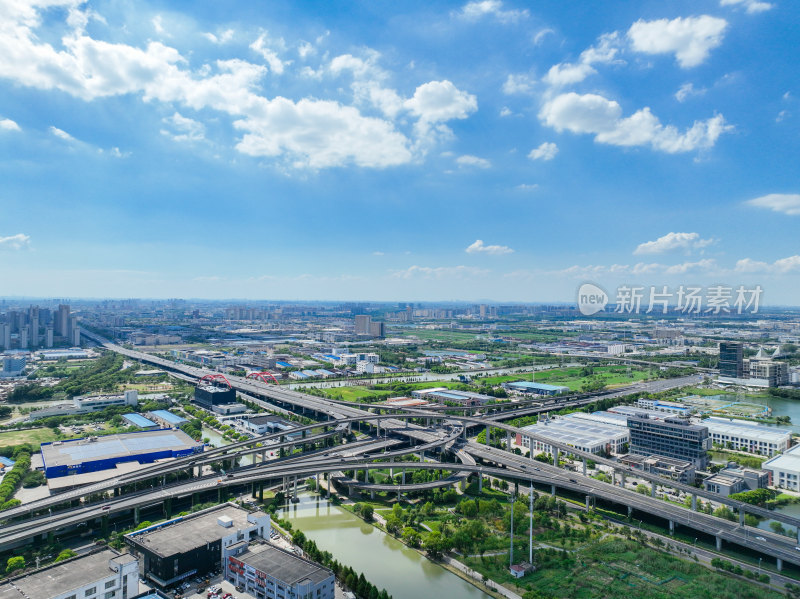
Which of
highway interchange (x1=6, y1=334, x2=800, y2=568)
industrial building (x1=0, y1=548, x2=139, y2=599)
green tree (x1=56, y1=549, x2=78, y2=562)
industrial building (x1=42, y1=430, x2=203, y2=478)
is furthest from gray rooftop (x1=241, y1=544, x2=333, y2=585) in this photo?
industrial building (x1=42, y1=430, x2=203, y2=478)

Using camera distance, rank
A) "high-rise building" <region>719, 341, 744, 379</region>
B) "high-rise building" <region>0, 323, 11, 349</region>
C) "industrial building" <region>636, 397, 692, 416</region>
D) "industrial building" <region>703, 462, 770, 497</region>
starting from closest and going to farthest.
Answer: "industrial building" <region>703, 462, 770, 497</region> → "industrial building" <region>636, 397, 692, 416</region> → "high-rise building" <region>719, 341, 744, 379</region> → "high-rise building" <region>0, 323, 11, 349</region>

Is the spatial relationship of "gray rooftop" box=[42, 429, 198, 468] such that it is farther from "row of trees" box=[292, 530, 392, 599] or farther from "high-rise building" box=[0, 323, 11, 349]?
"high-rise building" box=[0, 323, 11, 349]

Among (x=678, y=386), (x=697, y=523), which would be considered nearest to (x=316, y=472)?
(x=697, y=523)

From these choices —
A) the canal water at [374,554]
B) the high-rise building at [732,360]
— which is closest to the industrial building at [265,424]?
the canal water at [374,554]

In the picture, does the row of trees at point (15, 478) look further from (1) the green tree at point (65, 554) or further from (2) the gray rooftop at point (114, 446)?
(1) the green tree at point (65, 554)

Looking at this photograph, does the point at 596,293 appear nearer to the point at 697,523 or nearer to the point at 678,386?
the point at 678,386
